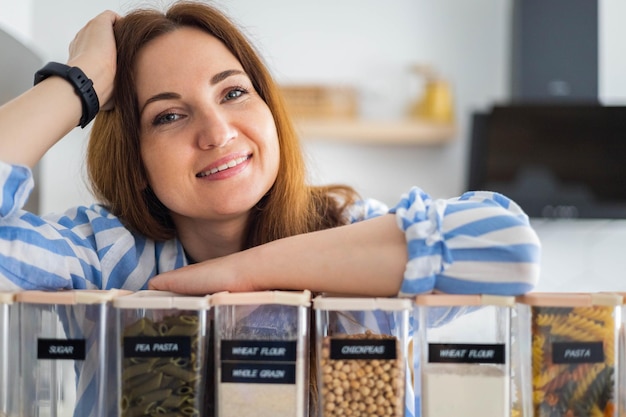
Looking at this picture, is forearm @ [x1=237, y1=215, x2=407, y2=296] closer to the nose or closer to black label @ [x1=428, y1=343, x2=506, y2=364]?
black label @ [x1=428, y1=343, x2=506, y2=364]

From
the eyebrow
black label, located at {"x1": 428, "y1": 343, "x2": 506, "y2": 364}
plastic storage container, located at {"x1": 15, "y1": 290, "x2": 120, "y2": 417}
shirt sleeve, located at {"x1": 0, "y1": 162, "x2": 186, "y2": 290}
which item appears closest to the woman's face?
the eyebrow

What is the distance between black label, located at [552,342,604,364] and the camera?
0.78 metres

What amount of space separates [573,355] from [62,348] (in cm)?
55

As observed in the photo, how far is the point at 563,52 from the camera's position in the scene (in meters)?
3.36

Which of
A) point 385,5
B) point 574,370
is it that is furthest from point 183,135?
point 385,5

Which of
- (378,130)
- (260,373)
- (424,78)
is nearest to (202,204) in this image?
(260,373)

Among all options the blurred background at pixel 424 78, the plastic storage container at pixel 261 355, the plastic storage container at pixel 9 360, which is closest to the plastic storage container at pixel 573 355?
the plastic storage container at pixel 261 355

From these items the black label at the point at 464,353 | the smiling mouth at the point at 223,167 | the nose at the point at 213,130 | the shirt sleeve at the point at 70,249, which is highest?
the nose at the point at 213,130

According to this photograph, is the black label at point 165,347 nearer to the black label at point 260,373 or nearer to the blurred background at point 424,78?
the black label at point 260,373

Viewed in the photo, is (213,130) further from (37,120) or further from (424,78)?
(424,78)

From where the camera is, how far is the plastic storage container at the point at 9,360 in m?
0.82

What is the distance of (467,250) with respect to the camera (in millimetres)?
840

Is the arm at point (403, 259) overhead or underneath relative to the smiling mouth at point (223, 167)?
underneath

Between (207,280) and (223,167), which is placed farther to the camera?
(223,167)
